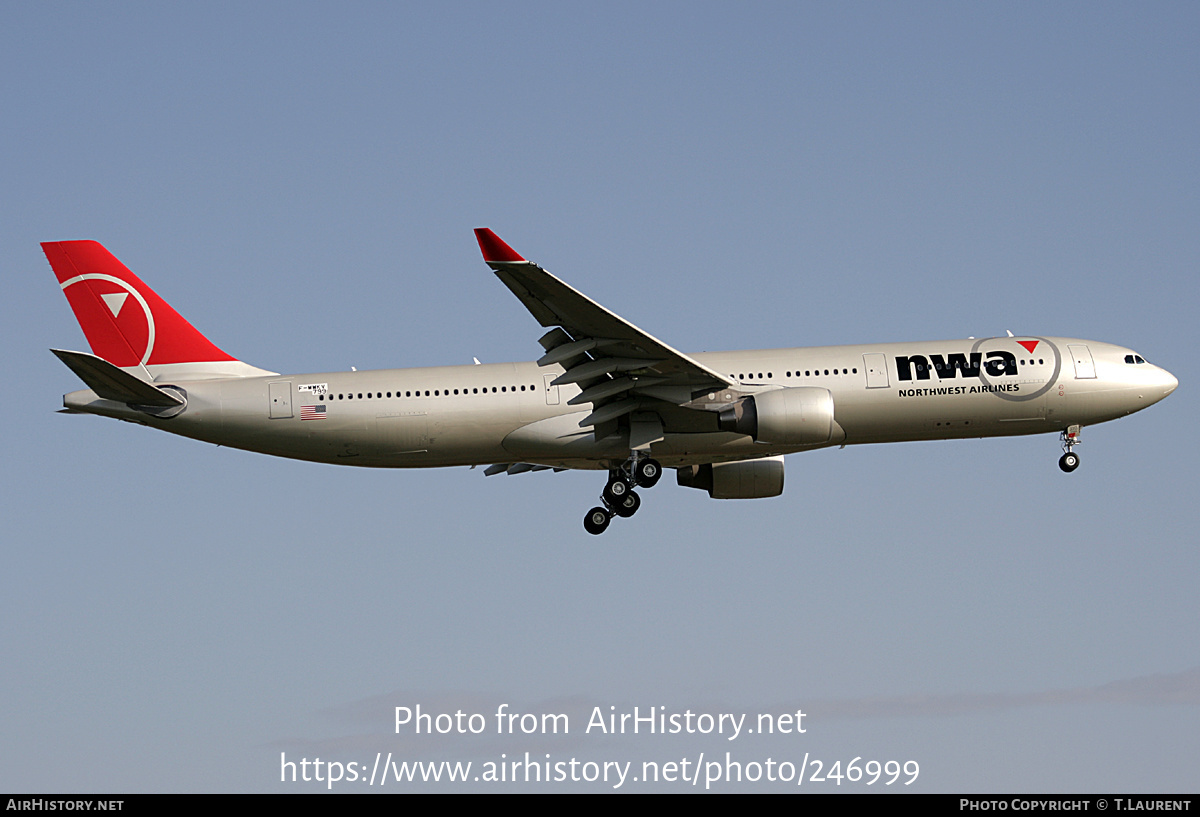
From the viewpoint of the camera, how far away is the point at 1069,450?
39125mm

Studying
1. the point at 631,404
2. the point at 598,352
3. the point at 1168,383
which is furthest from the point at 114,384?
the point at 1168,383

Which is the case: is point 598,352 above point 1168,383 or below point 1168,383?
below

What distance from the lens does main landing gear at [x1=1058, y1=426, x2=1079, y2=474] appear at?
128ft

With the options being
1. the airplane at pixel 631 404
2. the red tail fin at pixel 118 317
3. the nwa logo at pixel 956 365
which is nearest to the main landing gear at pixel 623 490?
the airplane at pixel 631 404

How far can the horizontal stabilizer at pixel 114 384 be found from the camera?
34500 millimetres

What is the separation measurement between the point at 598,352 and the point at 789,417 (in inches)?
206

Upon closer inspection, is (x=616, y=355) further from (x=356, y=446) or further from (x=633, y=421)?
(x=356, y=446)

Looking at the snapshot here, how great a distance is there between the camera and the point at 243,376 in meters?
38.9

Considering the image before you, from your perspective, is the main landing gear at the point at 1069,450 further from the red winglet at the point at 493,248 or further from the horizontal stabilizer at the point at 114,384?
the horizontal stabilizer at the point at 114,384

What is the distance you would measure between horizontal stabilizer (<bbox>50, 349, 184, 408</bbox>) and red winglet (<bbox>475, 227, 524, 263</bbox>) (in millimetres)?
10866

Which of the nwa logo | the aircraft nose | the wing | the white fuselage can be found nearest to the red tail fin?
the white fuselage

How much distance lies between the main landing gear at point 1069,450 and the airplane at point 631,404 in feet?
0.67

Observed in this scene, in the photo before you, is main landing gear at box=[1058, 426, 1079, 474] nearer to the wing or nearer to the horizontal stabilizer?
the wing

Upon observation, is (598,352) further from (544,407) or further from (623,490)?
(623,490)
